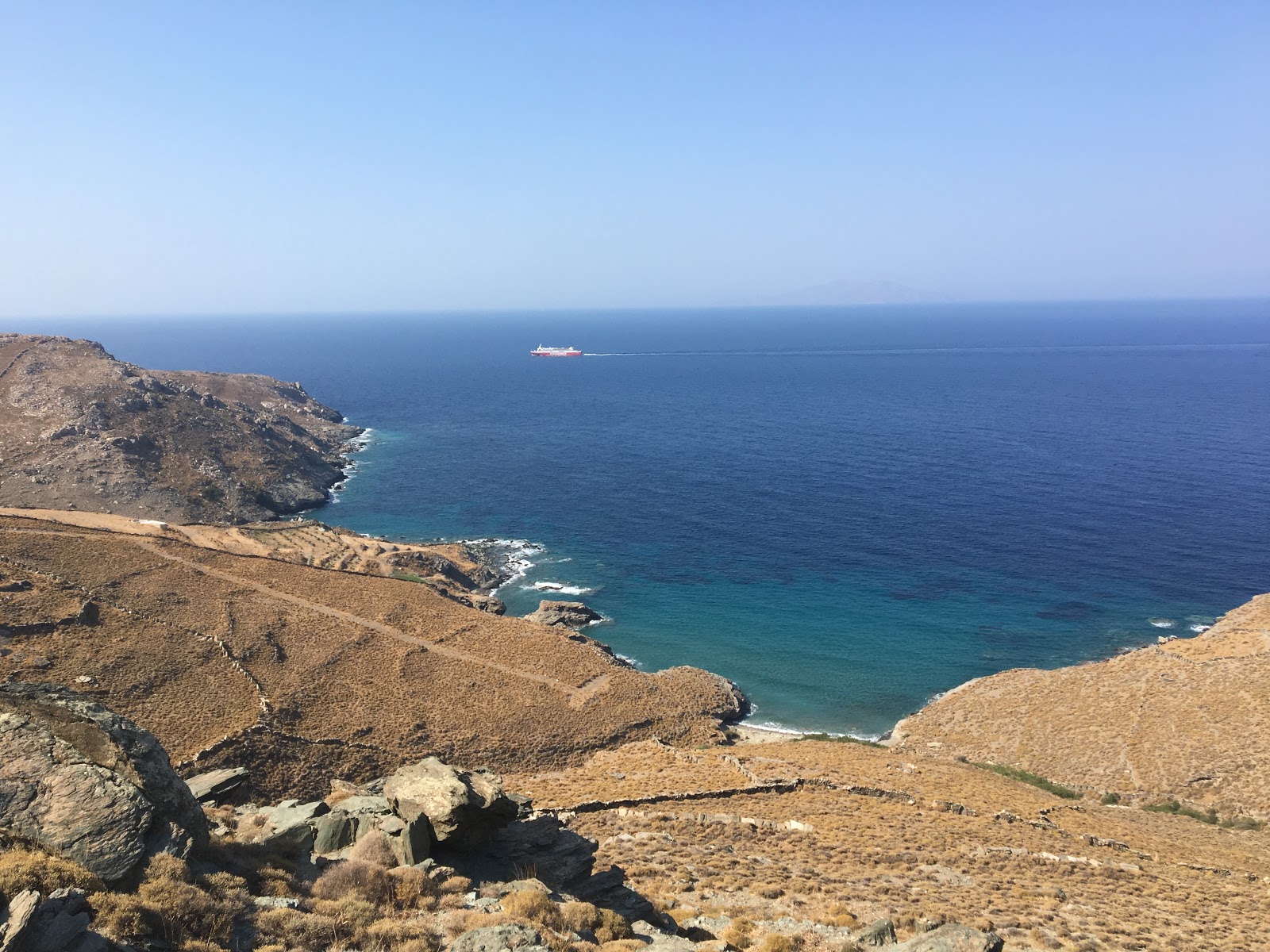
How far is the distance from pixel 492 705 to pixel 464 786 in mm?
25492

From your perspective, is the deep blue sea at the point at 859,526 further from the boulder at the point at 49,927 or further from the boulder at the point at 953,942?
the boulder at the point at 49,927

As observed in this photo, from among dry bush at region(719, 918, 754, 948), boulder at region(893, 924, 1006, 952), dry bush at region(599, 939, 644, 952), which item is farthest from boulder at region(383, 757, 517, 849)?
boulder at region(893, 924, 1006, 952)

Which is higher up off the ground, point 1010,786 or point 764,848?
point 764,848

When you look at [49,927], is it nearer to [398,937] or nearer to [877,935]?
[398,937]

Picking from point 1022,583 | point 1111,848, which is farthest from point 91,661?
point 1022,583

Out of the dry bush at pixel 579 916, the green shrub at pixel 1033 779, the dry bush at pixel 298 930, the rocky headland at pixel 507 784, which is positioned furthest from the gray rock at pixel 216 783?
the green shrub at pixel 1033 779

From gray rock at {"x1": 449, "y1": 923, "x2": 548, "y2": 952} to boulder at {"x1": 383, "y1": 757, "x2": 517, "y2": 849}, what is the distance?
16.2ft

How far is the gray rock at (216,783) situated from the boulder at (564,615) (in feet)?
132

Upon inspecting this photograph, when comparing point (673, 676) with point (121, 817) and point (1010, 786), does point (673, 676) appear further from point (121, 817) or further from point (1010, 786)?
point (121, 817)

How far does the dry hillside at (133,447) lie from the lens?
87.2 meters

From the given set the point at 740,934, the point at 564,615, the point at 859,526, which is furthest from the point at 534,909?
the point at 859,526

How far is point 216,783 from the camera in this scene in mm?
25406

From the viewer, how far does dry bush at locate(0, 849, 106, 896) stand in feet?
43.0

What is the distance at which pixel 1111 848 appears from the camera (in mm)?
32094
